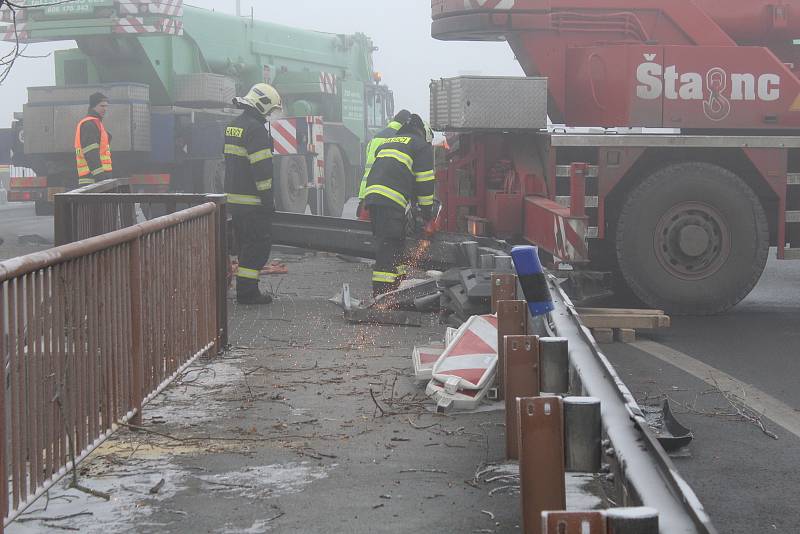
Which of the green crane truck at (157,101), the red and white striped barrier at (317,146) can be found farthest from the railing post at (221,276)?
the red and white striped barrier at (317,146)

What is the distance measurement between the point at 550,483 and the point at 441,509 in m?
1.09

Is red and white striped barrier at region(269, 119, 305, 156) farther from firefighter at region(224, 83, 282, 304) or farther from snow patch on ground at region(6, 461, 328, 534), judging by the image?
snow patch on ground at region(6, 461, 328, 534)

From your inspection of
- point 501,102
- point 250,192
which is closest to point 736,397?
point 501,102

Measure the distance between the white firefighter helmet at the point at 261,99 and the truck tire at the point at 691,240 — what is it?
3352mm

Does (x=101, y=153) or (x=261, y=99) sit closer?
(x=261, y=99)

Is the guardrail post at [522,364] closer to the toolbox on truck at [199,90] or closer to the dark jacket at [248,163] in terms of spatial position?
the dark jacket at [248,163]

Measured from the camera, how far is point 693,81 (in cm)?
1088

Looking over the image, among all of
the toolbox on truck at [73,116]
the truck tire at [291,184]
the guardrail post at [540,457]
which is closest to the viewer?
the guardrail post at [540,457]

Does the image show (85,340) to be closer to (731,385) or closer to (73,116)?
(731,385)

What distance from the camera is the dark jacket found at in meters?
11.1

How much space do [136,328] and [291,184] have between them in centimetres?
1527

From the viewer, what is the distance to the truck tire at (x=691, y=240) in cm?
1043

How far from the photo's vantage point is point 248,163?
11.2 metres

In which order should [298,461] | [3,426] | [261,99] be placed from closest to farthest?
1. [3,426]
2. [298,461]
3. [261,99]
